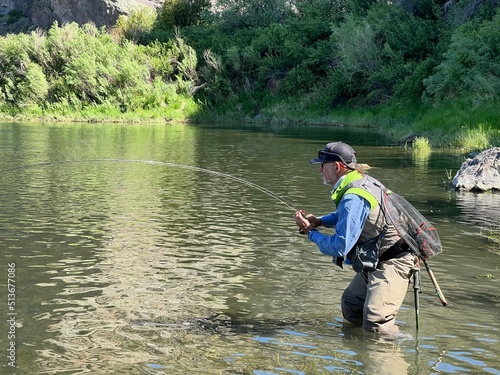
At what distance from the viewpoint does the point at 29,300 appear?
8.73 m

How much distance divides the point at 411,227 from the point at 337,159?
0.86 m

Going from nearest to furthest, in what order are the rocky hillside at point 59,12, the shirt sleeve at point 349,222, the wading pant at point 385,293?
the shirt sleeve at point 349,222 → the wading pant at point 385,293 → the rocky hillside at point 59,12

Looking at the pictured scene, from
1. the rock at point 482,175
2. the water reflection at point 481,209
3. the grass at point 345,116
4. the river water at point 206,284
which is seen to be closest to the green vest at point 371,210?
the river water at point 206,284

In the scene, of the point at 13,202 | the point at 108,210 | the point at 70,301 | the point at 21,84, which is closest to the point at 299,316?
the point at 70,301

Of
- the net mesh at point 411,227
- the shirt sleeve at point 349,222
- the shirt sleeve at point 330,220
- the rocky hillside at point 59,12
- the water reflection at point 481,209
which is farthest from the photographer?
the rocky hillside at point 59,12

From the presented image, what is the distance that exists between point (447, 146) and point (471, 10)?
17.7 m

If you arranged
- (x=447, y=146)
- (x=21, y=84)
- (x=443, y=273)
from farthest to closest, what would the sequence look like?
1. (x=21, y=84)
2. (x=447, y=146)
3. (x=443, y=273)

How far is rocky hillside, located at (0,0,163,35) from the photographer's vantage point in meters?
94.1

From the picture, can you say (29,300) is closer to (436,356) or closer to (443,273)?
(436,356)

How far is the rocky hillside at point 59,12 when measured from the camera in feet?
309

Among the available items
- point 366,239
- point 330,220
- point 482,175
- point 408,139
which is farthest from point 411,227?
point 408,139

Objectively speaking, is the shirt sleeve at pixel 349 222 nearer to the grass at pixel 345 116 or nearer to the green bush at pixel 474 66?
the grass at pixel 345 116

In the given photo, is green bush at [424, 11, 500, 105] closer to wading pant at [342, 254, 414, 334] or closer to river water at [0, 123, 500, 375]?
river water at [0, 123, 500, 375]

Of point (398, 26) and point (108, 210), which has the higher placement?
point (398, 26)
